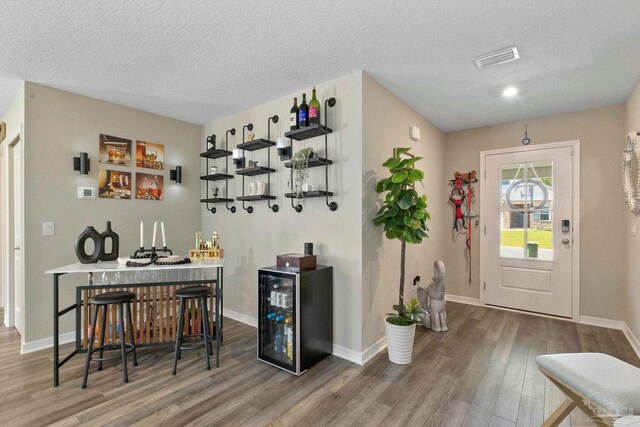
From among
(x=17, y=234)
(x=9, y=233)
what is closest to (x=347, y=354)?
(x=17, y=234)

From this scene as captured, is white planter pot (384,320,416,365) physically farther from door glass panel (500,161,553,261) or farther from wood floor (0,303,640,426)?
door glass panel (500,161,553,261)

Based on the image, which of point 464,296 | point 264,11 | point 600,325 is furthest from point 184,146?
point 600,325

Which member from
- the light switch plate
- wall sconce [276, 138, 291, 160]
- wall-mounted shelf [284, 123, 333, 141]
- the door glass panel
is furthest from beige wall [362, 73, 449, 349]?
the light switch plate

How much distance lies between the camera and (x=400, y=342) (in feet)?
8.83

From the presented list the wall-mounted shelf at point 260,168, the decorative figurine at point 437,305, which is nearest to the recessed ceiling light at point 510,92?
the decorative figurine at point 437,305

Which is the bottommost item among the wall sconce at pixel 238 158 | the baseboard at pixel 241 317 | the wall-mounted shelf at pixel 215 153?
the baseboard at pixel 241 317

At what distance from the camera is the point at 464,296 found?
15.0 feet

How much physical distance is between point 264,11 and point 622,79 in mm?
3249

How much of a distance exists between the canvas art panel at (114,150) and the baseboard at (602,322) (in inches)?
225

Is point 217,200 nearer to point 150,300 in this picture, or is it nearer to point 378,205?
point 150,300

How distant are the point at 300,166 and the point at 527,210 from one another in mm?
3119

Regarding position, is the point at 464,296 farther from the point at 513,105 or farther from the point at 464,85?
the point at 464,85

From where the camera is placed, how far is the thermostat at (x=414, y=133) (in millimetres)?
3596

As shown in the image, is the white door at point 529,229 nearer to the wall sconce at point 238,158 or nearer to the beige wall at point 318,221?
the beige wall at point 318,221
